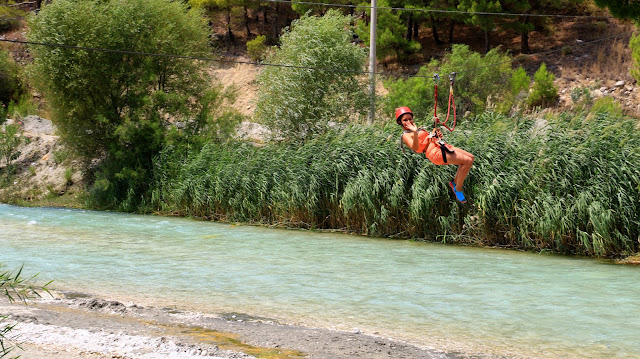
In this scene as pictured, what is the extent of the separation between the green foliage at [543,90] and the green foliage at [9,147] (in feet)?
84.6

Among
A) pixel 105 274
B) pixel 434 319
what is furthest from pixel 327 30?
pixel 434 319

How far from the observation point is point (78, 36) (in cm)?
2509

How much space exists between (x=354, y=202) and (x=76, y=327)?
454 inches

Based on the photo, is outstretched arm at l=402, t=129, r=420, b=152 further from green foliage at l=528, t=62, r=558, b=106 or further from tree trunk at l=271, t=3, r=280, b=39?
tree trunk at l=271, t=3, r=280, b=39

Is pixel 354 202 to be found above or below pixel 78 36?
below

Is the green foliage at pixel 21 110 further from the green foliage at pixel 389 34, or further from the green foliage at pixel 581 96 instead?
the green foliage at pixel 581 96

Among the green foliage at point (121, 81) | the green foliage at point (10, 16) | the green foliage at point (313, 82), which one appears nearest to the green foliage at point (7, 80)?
the green foliage at point (10, 16)

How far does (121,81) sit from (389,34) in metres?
20.3

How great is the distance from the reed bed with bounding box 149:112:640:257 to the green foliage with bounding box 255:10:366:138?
224 centimetres

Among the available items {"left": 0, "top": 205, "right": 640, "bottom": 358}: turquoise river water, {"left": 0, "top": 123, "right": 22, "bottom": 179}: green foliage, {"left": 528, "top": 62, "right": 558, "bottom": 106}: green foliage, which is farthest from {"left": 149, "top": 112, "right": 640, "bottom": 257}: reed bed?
{"left": 528, "top": 62, "right": 558, "bottom": 106}: green foliage

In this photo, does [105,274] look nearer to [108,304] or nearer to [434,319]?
[108,304]

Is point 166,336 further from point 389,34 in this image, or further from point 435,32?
point 435,32

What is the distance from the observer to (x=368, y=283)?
12.8 metres

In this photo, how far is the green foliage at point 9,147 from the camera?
95.5ft
